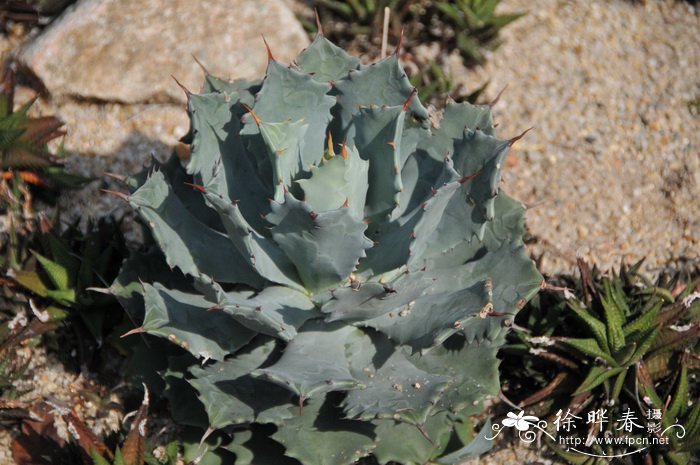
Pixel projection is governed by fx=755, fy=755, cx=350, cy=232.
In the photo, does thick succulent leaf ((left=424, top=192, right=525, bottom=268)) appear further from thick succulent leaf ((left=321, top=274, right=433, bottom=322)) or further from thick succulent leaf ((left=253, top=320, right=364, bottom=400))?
thick succulent leaf ((left=253, top=320, right=364, bottom=400))

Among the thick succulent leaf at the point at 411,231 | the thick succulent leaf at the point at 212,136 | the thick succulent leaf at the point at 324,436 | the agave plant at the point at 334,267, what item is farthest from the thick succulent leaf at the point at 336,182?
the thick succulent leaf at the point at 324,436

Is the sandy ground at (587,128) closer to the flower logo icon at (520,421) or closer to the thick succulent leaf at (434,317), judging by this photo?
the flower logo icon at (520,421)

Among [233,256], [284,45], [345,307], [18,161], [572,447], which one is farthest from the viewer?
[284,45]

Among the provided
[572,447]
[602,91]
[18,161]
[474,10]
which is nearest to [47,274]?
[18,161]

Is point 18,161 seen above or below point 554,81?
above

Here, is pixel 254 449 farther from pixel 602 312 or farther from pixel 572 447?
pixel 602 312

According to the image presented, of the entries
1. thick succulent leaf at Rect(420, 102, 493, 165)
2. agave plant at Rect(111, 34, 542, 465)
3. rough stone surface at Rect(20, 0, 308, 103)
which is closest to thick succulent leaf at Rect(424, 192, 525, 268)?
agave plant at Rect(111, 34, 542, 465)
